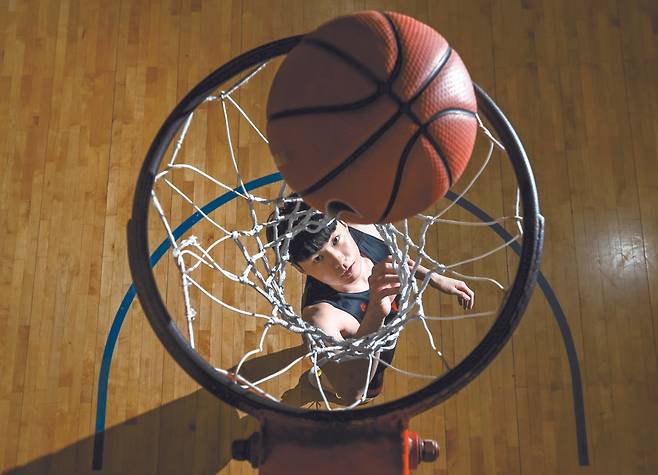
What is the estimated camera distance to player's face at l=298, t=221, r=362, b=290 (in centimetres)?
227

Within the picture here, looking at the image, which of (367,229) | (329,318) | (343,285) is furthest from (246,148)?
(329,318)

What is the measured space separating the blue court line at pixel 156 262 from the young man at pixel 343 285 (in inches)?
25.8

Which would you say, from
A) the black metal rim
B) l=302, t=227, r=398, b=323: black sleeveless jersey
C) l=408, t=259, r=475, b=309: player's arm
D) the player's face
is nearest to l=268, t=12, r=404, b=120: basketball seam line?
the black metal rim

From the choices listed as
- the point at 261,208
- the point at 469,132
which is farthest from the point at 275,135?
the point at 261,208

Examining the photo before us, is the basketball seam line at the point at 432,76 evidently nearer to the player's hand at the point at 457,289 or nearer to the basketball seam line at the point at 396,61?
the basketball seam line at the point at 396,61

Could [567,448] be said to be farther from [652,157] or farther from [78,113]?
[78,113]

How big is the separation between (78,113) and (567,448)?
8.56 ft

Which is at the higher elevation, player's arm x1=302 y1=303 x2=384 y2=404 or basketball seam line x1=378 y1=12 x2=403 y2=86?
basketball seam line x1=378 y1=12 x2=403 y2=86

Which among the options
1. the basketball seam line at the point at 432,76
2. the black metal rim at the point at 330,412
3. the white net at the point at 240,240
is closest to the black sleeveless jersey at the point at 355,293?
the white net at the point at 240,240

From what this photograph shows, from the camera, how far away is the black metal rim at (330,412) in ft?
4.84

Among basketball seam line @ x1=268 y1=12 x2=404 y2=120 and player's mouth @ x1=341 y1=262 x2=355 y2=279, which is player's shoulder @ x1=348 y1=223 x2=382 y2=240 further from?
basketball seam line @ x1=268 y1=12 x2=404 y2=120

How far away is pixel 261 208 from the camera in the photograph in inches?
118

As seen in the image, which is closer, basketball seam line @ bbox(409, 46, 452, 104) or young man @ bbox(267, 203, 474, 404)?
basketball seam line @ bbox(409, 46, 452, 104)

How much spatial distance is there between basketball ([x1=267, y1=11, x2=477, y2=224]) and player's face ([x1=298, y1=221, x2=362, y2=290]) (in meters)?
0.81
